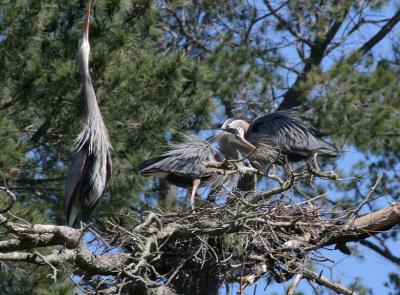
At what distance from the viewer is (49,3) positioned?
7066 millimetres

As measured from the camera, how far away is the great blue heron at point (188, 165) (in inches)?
264

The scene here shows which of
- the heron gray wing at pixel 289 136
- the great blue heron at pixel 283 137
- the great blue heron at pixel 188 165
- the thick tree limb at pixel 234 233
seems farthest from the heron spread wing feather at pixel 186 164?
the thick tree limb at pixel 234 233

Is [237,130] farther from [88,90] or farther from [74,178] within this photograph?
[74,178]

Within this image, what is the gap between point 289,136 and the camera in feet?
24.0

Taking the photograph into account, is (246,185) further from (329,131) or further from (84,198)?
(329,131)

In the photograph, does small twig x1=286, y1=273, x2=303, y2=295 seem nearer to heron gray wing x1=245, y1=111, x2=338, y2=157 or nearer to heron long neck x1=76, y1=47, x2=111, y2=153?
heron long neck x1=76, y1=47, x2=111, y2=153

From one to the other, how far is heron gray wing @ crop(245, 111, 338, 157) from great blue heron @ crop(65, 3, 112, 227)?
152 cm

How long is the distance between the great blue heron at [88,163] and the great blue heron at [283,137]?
123 centimetres

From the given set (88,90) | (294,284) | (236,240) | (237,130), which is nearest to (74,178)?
(88,90)

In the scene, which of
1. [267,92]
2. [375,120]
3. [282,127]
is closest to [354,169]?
[375,120]

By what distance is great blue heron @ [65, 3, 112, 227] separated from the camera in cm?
636

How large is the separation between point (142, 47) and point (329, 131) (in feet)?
6.61

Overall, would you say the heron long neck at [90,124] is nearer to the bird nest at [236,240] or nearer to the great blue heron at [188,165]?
the great blue heron at [188,165]

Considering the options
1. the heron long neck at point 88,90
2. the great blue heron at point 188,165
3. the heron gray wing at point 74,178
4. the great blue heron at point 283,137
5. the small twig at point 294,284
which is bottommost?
the small twig at point 294,284
